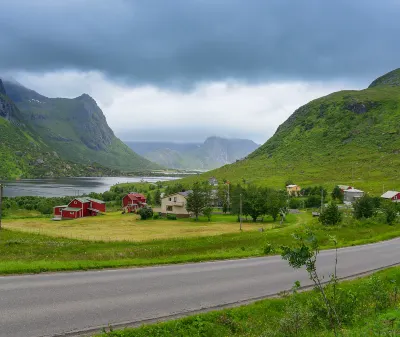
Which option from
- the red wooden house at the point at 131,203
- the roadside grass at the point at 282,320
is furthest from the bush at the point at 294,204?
the roadside grass at the point at 282,320

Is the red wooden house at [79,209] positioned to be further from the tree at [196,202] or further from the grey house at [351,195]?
the grey house at [351,195]

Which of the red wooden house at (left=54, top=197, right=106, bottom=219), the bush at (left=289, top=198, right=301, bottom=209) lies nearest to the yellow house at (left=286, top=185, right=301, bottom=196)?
the bush at (left=289, top=198, right=301, bottom=209)

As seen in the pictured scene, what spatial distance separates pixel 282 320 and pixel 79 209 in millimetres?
101668

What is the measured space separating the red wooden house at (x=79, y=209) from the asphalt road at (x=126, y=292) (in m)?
89.7

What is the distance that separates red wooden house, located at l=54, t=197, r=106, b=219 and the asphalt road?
89.7 meters

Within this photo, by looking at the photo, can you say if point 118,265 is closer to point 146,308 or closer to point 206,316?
point 146,308

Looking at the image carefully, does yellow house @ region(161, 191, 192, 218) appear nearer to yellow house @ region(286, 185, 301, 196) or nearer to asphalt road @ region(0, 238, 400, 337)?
yellow house @ region(286, 185, 301, 196)

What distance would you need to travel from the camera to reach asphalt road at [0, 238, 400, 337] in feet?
38.7

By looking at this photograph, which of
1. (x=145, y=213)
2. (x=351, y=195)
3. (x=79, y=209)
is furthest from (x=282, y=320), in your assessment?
(x=351, y=195)

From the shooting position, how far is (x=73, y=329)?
36.7ft

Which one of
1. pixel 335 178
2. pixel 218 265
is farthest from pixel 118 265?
pixel 335 178

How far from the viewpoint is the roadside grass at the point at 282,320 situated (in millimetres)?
10891

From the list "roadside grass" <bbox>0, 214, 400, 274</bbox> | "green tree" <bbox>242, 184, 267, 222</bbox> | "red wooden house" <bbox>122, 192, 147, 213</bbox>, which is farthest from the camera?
"red wooden house" <bbox>122, 192, 147, 213</bbox>

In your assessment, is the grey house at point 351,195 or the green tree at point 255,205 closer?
the green tree at point 255,205
